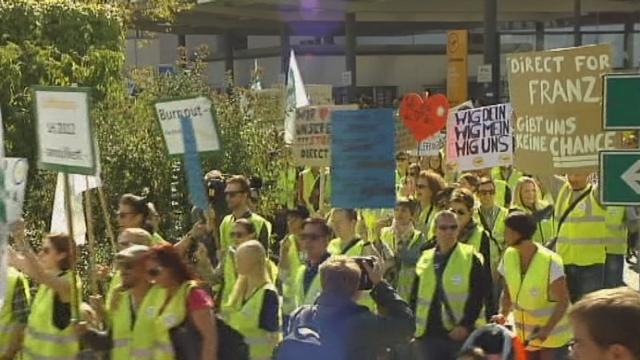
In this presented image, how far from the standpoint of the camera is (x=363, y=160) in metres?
8.23

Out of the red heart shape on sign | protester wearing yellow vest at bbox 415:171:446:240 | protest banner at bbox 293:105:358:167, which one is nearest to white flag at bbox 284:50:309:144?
protest banner at bbox 293:105:358:167

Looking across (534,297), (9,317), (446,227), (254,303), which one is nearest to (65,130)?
(9,317)

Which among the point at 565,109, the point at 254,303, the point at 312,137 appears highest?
the point at 565,109

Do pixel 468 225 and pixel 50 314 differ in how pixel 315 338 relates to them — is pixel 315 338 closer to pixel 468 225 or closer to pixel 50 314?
pixel 50 314

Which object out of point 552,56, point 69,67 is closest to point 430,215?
point 552,56

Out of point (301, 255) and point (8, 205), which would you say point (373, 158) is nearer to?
point (301, 255)

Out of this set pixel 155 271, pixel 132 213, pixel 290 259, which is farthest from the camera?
pixel 290 259

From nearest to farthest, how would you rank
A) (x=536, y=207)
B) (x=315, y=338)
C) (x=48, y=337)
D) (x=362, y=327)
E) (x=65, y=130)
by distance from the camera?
(x=315, y=338) < (x=362, y=327) < (x=48, y=337) < (x=65, y=130) < (x=536, y=207)

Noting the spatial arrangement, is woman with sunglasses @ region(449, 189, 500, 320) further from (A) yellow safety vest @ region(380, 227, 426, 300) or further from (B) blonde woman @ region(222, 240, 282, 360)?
(B) blonde woman @ region(222, 240, 282, 360)

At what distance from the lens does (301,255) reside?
8.20m

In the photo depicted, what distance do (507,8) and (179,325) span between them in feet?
130

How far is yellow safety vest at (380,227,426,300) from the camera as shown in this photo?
7.89m

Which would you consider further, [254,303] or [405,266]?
[405,266]

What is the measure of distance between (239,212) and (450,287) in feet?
7.82
